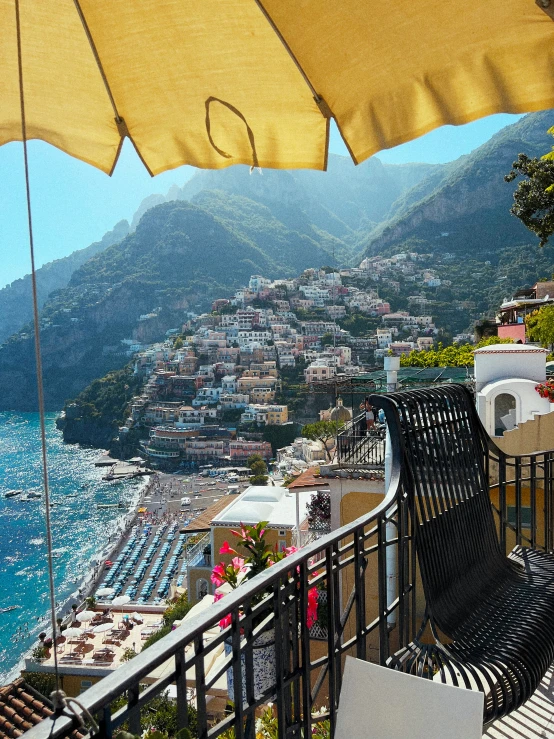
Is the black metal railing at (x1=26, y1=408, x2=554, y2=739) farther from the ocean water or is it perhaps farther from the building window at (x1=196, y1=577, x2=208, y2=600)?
the ocean water

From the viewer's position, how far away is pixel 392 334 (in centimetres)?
6075

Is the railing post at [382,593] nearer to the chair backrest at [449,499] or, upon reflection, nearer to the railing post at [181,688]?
the chair backrest at [449,499]

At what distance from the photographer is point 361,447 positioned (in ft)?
23.8

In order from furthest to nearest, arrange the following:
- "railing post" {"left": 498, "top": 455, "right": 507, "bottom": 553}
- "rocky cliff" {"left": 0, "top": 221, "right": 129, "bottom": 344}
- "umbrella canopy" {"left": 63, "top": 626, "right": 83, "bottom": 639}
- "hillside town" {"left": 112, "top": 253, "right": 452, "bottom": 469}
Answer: "rocky cliff" {"left": 0, "top": 221, "right": 129, "bottom": 344} < "hillside town" {"left": 112, "top": 253, "right": 452, "bottom": 469} < "umbrella canopy" {"left": 63, "top": 626, "right": 83, "bottom": 639} < "railing post" {"left": 498, "top": 455, "right": 507, "bottom": 553}

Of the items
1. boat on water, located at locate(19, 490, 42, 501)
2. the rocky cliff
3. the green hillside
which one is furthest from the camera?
the rocky cliff

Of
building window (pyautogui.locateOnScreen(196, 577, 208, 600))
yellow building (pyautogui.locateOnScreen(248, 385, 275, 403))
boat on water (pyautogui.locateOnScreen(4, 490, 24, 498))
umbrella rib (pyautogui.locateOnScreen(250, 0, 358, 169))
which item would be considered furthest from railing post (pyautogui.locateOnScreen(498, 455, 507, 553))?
yellow building (pyautogui.locateOnScreen(248, 385, 275, 403))

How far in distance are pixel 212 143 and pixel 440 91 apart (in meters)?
0.50

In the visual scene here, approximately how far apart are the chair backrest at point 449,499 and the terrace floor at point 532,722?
0.29 metres

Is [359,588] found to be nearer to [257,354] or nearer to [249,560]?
[249,560]

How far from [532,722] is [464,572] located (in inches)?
15.3

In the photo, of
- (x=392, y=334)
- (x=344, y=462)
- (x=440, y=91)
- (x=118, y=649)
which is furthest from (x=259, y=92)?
(x=392, y=334)

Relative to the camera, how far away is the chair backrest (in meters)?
1.18

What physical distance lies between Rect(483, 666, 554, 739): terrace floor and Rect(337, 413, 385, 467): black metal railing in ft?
17.6

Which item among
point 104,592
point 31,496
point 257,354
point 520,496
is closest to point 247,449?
point 257,354
